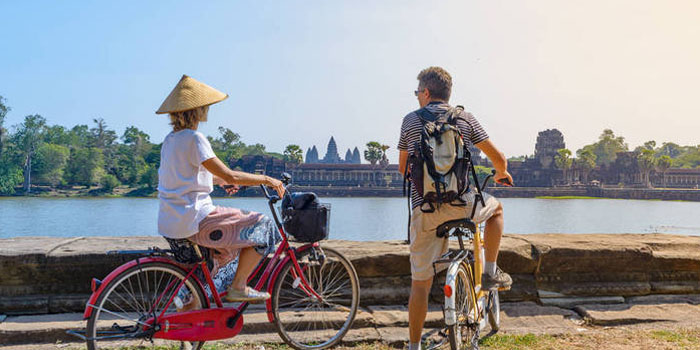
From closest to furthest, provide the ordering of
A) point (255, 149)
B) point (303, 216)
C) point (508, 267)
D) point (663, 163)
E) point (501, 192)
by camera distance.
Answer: point (303, 216), point (508, 267), point (501, 192), point (663, 163), point (255, 149)

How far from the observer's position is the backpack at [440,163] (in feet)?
8.75

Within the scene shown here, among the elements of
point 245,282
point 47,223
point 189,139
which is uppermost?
point 189,139

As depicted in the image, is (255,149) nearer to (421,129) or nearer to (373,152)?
(373,152)

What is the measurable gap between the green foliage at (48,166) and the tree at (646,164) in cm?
8841

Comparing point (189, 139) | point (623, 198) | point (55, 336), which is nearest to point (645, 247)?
point (189, 139)

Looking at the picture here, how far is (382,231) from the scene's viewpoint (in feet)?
94.2

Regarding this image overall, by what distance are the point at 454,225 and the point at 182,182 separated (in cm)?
128

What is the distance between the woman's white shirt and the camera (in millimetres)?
2680

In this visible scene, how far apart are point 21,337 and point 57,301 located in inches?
15.7

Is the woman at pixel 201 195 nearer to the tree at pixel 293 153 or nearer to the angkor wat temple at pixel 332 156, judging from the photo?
the tree at pixel 293 153

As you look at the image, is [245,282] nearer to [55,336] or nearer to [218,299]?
[218,299]

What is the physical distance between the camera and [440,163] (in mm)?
2668

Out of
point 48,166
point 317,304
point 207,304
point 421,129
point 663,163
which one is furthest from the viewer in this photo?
point 663,163

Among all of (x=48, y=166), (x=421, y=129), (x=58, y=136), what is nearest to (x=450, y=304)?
(x=421, y=129)
